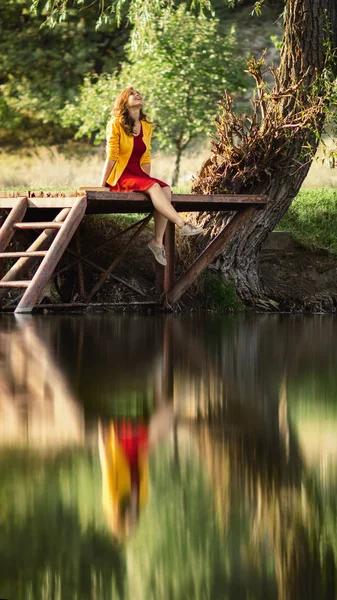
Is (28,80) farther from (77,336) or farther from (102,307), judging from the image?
(77,336)

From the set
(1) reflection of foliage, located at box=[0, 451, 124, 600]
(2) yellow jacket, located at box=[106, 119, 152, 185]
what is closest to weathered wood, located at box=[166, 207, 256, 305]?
(2) yellow jacket, located at box=[106, 119, 152, 185]

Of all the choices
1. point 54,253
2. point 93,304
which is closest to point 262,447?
point 54,253

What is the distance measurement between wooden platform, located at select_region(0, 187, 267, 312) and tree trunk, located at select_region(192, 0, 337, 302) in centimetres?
65

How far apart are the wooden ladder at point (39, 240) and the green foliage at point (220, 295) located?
2.09 metres

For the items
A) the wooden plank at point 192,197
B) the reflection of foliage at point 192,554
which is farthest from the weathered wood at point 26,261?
the reflection of foliage at point 192,554

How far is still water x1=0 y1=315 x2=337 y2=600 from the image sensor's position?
2.57 meters

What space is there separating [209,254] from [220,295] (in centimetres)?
125

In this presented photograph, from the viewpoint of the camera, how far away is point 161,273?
40.7ft

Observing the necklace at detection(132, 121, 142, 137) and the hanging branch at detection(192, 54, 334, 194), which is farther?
the hanging branch at detection(192, 54, 334, 194)

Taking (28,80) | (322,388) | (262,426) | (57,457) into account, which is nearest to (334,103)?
(322,388)

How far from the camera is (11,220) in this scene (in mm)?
11523

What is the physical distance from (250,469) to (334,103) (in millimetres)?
9918

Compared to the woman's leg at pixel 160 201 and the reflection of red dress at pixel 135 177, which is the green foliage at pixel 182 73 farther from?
the woman's leg at pixel 160 201

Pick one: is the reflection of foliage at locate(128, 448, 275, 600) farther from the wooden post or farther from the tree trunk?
the tree trunk
